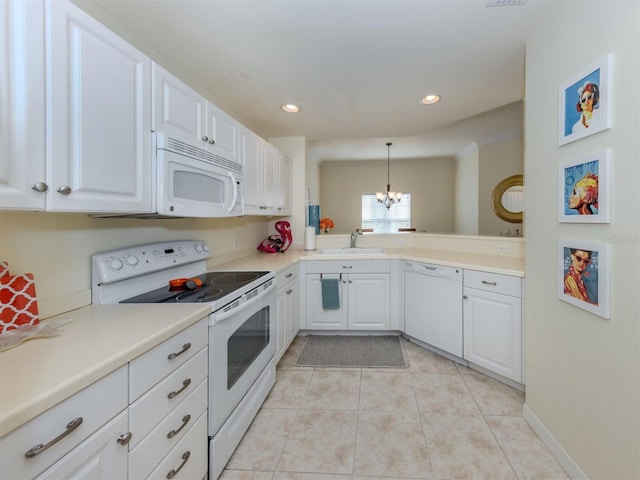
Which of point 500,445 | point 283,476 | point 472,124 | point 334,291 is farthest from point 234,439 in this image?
point 472,124

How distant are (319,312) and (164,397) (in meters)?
2.10

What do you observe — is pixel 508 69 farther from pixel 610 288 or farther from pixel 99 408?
pixel 99 408

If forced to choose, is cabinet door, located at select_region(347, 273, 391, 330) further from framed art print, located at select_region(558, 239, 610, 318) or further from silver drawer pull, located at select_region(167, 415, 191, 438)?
silver drawer pull, located at select_region(167, 415, 191, 438)

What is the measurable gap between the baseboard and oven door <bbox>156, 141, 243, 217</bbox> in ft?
7.35

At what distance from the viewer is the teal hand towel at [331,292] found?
117 inches

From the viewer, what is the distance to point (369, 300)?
2982 millimetres

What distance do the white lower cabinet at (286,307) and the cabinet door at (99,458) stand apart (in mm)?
1444

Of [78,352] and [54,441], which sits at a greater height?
[78,352]

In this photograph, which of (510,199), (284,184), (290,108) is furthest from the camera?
(510,199)

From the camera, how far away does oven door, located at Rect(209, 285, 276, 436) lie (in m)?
1.33

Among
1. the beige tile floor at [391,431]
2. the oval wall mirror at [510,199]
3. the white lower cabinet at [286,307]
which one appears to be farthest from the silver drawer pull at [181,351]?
the oval wall mirror at [510,199]

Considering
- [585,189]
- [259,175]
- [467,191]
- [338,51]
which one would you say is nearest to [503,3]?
[338,51]

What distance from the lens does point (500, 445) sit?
1565 millimetres

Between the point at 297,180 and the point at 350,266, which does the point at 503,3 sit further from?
the point at 297,180
